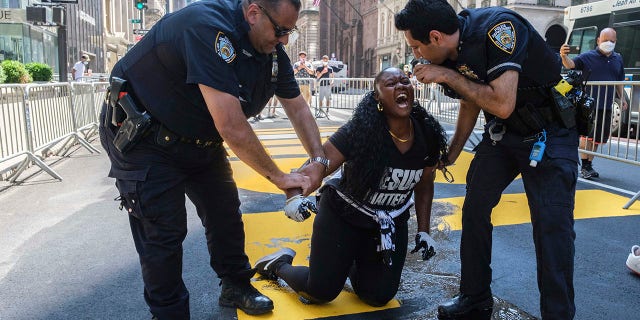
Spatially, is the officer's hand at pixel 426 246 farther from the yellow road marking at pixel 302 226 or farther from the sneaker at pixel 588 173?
the sneaker at pixel 588 173

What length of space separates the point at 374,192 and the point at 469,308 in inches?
32.6

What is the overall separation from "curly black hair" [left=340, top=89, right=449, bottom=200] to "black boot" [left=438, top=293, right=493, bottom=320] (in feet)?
2.58

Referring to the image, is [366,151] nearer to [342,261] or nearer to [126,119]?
[342,261]

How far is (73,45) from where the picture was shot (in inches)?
1323

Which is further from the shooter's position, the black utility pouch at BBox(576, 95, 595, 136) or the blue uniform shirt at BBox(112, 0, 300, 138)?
the black utility pouch at BBox(576, 95, 595, 136)

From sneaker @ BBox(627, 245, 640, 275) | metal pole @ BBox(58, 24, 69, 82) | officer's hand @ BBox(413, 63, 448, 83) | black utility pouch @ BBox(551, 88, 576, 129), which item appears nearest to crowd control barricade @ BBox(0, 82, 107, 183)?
metal pole @ BBox(58, 24, 69, 82)

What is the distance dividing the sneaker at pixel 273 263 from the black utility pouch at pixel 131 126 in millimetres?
1298

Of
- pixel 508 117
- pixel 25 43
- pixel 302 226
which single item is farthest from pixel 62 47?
pixel 25 43

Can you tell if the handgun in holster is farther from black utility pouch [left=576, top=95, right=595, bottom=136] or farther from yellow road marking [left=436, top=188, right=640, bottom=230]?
yellow road marking [left=436, top=188, right=640, bottom=230]

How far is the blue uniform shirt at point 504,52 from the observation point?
2.51m

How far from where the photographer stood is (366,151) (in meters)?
2.97

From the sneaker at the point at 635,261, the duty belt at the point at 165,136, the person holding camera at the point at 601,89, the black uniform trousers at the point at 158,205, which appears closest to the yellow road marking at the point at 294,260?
the black uniform trousers at the point at 158,205

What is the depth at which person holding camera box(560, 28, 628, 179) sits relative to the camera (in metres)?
6.85

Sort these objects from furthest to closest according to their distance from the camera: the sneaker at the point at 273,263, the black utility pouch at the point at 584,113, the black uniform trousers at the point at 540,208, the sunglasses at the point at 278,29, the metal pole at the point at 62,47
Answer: the metal pole at the point at 62,47 → the sneaker at the point at 273,263 → the black utility pouch at the point at 584,113 → the black uniform trousers at the point at 540,208 → the sunglasses at the point at 278,29
